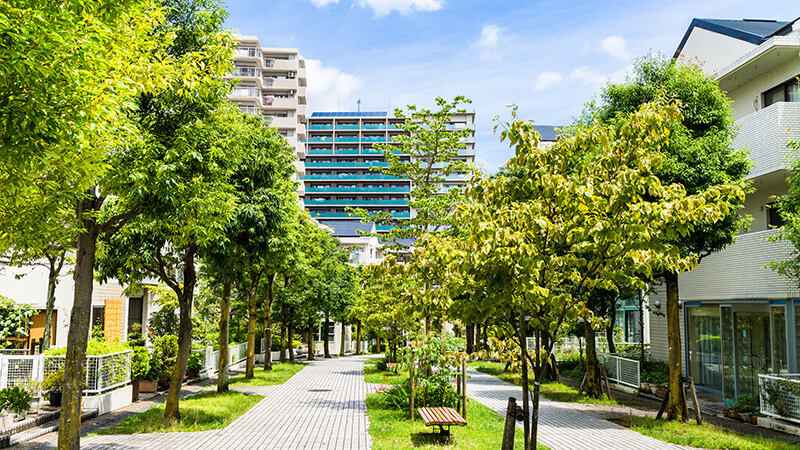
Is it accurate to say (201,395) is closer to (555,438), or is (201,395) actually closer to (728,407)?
(555,438)

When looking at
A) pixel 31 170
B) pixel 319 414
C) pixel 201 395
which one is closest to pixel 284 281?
pixel 201 395

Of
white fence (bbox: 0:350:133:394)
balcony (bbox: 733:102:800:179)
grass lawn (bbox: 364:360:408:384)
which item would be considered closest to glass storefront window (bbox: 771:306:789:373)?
balcony (bbox: 733:102:800:179)

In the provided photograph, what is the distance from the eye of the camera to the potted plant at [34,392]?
1323 cm

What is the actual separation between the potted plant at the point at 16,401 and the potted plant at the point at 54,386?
179 centimetres

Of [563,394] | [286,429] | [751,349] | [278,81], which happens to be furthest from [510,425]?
[278,81]

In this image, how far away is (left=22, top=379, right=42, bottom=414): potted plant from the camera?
13.2 metres

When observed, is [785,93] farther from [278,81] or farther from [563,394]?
[278,81]

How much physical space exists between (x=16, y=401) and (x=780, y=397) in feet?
55.5

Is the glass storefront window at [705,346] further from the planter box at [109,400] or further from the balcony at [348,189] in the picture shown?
the balcony at [348,189]

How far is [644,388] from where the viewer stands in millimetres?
A: 20406

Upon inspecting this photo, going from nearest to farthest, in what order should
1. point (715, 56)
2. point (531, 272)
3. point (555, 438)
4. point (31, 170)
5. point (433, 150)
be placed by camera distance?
point (31, 170) < point (531, 272) < point (555, 438) < point (433, 150) < point (715, 56)

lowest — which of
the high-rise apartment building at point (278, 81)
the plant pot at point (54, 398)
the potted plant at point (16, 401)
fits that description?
the plant pot at point (54, 398)

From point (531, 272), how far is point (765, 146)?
1526cm

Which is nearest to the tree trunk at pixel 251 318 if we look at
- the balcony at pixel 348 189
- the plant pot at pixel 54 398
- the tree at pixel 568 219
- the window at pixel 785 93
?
the plant pot at pixel 54 398
